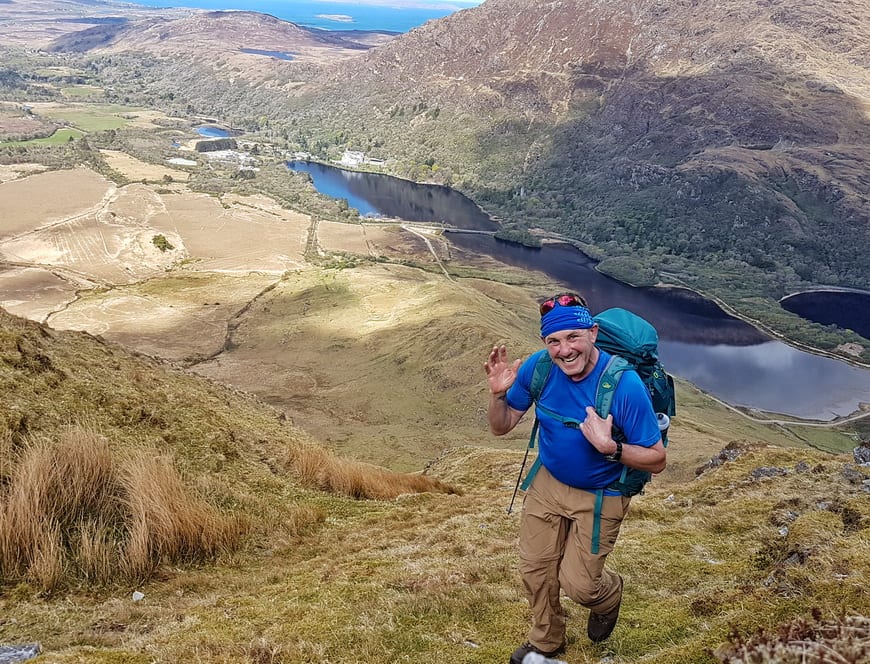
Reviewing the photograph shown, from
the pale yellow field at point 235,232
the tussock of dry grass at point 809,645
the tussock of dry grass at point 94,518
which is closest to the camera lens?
the tussock of dry grass at point 809,645

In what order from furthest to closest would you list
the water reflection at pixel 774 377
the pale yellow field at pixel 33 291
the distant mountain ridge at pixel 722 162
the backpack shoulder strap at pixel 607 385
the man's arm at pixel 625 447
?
the distant mountain ridge at pixel 722 162
the water reflection at pixel 774 377
the pale yellow field at pixel 33 291
the backpack shoulder strap at pixel 607 385
the man's arm at pixel 625 447

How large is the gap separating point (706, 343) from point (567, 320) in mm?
93640

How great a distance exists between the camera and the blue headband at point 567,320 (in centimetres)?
443

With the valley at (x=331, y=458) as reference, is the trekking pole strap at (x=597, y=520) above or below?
above

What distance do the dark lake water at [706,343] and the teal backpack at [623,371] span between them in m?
72.0

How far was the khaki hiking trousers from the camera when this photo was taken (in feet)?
15.1

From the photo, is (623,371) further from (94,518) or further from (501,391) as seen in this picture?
(94,518)

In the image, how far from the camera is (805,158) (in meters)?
151

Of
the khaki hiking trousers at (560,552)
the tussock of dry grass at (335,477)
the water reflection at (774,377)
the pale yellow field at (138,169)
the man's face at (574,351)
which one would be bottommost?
the water reflection at (774,377)

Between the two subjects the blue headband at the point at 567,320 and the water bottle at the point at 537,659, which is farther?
the water bottle at the point at 537,659

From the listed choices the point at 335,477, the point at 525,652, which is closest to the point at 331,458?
the point at 335,477

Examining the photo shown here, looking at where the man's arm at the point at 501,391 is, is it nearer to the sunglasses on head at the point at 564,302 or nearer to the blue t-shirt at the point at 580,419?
the blue t-shirt at the point at 580,419

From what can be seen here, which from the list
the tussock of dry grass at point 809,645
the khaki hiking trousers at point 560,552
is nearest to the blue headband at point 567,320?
the khaki hiking trousers at point 560,552

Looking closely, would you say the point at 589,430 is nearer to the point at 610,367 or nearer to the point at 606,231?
the point at 610,367
